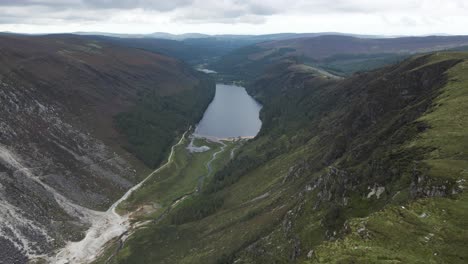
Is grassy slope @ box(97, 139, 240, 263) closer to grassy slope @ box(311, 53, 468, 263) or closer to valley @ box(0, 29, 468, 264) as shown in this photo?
valley @ box(0, 29, 468, 264)

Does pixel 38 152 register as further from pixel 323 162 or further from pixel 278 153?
pixel 323 162

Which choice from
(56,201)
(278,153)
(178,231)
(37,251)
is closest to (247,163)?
(278,153)

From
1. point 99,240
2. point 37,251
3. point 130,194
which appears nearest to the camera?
point 37,251

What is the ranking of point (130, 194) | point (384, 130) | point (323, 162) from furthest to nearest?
point (130, 194) < point (323, 162) < point (384, 130)

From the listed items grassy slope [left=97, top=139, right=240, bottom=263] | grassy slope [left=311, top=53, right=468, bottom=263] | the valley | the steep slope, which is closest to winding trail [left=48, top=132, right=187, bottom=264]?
the valley

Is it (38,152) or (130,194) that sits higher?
(38,152)

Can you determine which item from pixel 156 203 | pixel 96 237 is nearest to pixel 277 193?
pixel 156 203

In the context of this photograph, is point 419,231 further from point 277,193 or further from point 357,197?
point 277,193

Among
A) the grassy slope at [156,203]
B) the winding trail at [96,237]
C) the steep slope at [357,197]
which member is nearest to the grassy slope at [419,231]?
the steep slope at [357,197]
